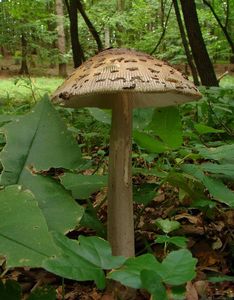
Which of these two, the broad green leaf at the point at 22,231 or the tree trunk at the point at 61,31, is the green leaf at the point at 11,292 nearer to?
the broad green leaf at the point at 22,231

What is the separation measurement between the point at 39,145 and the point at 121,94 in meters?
0.32

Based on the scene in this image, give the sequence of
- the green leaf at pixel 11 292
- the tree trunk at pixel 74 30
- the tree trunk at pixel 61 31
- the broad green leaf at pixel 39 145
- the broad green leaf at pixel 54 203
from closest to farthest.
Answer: the green leaf at pixel 11 292, the broad green leaf at pixel 54 203, the broad green leaf at pixel 39 145, the tree trunk at pixel 74 30, the tree trunk at pixel 61 31

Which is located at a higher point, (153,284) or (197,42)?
(197,42)

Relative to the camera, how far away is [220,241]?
1.62m

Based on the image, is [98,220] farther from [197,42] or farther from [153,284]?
[197,42]

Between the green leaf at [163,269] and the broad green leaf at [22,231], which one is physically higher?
the broad green leaf at [22,231]

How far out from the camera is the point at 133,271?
808 millimetres

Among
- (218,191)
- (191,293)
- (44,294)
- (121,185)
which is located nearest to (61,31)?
(121,185)

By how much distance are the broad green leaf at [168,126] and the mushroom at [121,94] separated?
67mm

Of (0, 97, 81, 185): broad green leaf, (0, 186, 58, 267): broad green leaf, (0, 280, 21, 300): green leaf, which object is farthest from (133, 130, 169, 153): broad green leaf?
(0, 280, 21, 300): green leaf

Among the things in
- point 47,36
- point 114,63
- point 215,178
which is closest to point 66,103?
point 114,63

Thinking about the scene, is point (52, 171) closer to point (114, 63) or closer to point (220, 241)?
point (220, 241)

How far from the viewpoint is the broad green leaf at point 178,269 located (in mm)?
784

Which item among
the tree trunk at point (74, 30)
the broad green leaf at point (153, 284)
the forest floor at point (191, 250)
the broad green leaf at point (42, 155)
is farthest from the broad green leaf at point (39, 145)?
the tree trunk at point (74, 30)
